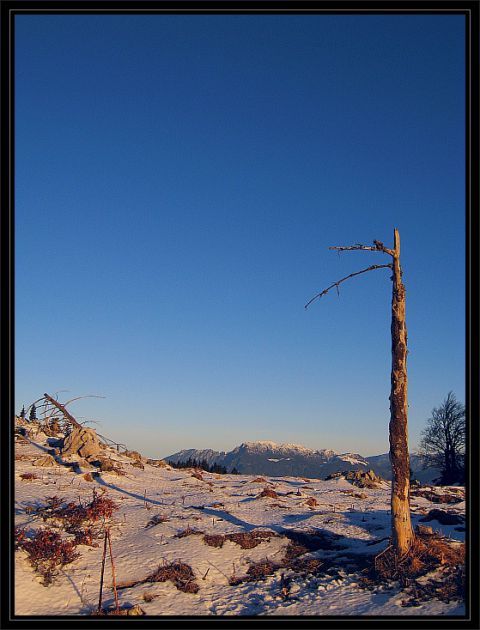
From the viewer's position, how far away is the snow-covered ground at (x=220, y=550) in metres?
12.6

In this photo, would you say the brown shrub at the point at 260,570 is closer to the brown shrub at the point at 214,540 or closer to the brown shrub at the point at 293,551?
the brown shrub at the point at 293,551

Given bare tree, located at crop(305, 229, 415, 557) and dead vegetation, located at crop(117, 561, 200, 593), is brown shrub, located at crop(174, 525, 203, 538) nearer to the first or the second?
dead vegetation, located at crop(117, 561, 200, 593)

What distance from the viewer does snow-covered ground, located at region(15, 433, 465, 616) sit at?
41.3ft

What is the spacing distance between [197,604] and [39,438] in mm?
31697

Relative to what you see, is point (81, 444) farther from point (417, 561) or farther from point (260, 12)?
point (260, 12)

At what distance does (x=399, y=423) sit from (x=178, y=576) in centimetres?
789

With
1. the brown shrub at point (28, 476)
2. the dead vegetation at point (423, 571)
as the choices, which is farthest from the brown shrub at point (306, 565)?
the brown shrub at point (28, 476)

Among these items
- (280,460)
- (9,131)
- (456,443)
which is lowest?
(280,460)

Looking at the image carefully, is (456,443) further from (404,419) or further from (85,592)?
(85,592)

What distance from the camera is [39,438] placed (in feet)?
133

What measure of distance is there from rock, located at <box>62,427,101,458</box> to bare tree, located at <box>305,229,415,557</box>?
26.9 metres

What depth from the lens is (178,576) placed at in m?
14.6

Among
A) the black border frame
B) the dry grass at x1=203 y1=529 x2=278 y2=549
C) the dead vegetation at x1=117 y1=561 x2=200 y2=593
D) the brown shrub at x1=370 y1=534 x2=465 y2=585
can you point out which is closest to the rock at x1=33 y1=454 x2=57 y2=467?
the dry grass at x1=203 y1=529 x2=278 y2=549

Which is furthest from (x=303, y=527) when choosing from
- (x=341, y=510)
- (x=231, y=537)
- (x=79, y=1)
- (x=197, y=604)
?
(x=79, y=1)
